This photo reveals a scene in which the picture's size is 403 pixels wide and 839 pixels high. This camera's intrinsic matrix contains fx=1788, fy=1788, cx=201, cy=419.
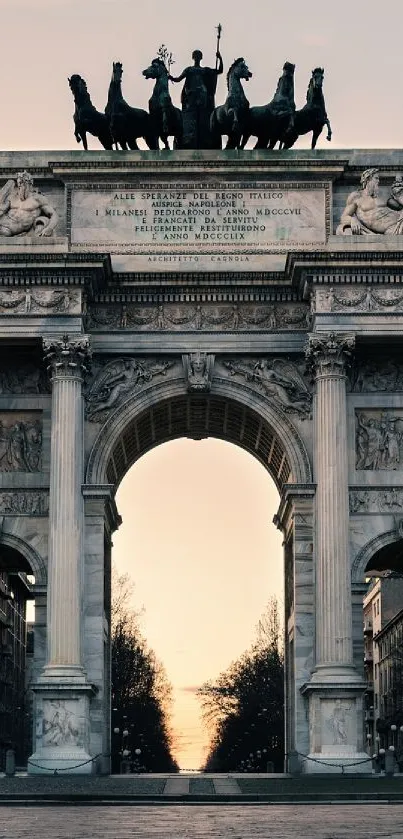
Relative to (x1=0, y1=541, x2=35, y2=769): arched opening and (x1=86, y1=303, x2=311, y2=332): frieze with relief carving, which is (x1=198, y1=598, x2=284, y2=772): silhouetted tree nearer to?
(x1=0, y1=541, x2=35, y2=769): arched opening

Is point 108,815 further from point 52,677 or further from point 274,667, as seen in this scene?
point 274,667

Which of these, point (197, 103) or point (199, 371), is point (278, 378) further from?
point (197, 103)

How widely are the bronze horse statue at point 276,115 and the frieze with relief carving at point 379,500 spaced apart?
9416mm

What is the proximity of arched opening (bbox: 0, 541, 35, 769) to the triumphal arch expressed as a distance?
4141 cm

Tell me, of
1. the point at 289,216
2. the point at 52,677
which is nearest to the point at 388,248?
the point at 289,216

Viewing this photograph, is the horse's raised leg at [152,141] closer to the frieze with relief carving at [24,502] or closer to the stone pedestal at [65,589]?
the stone pedestal at [65,589]

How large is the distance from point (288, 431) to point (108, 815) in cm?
1991

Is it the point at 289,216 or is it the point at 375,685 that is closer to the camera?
the point at 289,216

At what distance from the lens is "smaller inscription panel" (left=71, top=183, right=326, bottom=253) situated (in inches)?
1763

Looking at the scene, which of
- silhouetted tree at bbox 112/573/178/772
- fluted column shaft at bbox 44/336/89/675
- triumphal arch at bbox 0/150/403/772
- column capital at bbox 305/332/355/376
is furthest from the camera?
silhouetted tree at bbox 112/573/178/772

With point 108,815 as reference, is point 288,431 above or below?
above

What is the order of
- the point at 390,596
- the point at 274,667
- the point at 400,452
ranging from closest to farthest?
the point at 400,452 < the point at 274,667 < the point at 390,596

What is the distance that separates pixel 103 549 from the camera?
144 ft

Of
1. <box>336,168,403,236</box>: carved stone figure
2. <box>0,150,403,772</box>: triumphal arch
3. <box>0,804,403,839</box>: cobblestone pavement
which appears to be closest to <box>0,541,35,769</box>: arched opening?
<box>0,150,403,772</box>: triumphal arch
